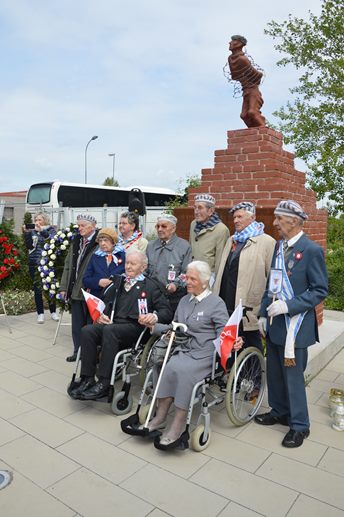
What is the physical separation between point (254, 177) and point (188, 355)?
8.00 ft

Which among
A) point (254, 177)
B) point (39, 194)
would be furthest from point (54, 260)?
point (39, 194)

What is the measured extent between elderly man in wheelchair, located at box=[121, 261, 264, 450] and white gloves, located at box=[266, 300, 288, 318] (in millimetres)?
323

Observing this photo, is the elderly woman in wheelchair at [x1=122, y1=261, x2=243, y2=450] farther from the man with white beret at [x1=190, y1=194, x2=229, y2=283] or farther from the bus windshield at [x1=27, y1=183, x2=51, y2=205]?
the bus windshield at [x1=27, y1=183, x2=51, y2=205]

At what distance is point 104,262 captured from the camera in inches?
164

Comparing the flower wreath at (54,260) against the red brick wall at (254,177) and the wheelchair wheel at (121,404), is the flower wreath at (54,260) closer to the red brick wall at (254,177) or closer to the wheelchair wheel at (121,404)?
the red brick wall at (254,177)

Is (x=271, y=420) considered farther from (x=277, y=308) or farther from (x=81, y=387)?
(x=81, y=387)

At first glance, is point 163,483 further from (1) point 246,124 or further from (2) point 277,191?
(1) point 246,124

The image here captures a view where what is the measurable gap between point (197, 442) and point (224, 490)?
417mm

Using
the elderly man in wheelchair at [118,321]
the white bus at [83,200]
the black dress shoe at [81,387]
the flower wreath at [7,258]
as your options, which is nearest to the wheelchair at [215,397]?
the elderly man in wheelchair at [118,321]

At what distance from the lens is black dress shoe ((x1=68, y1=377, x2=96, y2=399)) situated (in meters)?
3.29

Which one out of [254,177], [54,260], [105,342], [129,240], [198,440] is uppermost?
[254,177]

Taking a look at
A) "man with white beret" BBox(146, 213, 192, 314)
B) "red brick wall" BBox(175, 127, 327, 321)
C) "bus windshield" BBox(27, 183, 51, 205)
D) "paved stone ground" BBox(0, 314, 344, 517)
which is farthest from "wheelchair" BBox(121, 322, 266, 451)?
"bus windshield" BBox(27, 183, 51, 205)

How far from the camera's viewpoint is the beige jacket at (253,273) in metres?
3.46

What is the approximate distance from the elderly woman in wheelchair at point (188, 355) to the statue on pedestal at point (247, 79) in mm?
2448
